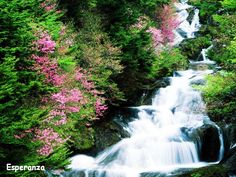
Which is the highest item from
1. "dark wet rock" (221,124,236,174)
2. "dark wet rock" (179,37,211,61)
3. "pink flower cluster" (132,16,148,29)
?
"pink flower cluster" (132,16,148,29)

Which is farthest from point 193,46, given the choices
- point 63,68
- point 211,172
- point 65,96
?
point 65,96

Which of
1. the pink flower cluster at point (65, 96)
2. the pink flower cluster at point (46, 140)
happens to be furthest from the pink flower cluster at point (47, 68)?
the pink flower cluster at point (46, 140)

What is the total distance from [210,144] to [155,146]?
7.25 ft

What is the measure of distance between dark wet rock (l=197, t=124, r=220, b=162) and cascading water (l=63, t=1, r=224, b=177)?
6.2 inches

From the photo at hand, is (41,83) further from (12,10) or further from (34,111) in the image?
(12,10)

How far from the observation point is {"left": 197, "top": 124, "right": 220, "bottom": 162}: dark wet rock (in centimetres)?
1438

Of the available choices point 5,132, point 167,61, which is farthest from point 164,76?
point 5,132

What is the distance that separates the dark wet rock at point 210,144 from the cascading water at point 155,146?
0.16 metres

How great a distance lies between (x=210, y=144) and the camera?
47.6 ft

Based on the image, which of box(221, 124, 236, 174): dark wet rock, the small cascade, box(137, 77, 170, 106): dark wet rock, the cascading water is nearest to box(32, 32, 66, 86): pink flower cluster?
the cascading water

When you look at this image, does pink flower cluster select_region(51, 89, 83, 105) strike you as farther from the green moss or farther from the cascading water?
the green moss

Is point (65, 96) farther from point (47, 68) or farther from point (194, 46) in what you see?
point (194, 46)

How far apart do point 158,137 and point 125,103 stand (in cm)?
364

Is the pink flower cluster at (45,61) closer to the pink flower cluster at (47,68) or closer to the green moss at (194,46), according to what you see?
the pink flower cluster at (47,68)
